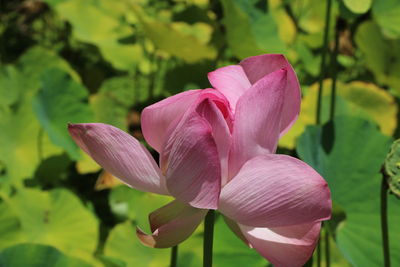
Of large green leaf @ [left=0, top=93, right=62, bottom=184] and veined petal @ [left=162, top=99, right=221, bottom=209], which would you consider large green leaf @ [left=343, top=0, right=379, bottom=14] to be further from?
large green leaf @ [left=0, top=93, right=62, bottom=184]

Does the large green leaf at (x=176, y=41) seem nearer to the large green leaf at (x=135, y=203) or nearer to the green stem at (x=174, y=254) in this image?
the large green leaf at (x=135, y=203)

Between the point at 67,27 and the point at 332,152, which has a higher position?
the point at 332,152

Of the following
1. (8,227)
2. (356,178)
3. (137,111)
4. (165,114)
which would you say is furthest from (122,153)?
(137,111)

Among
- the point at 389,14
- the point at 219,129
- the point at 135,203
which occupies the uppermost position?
the point at 219,129

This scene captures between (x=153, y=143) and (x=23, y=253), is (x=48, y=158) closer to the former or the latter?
(x=23, y=253)

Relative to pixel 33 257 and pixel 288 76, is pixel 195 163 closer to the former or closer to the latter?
pixel 288 76

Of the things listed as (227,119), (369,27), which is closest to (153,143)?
(227,119)
